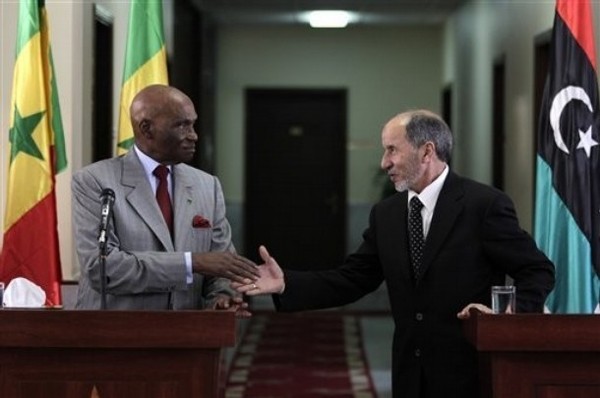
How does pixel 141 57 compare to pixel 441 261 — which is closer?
pixel 441 261

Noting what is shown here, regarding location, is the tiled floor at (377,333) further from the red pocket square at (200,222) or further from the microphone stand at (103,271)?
the microphone stand at (103,271)

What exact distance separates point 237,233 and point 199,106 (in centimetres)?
271

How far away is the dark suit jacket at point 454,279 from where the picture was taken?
3689mm

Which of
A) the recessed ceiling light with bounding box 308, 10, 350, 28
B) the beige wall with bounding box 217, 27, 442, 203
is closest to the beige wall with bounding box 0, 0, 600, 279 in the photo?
the beige wall with bounding box 217, 27, 442, 203

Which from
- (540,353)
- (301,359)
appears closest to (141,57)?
(540,353)

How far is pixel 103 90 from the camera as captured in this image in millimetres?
7055

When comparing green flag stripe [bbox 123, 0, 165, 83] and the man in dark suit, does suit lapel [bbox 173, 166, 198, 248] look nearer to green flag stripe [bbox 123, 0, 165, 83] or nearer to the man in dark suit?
the man in dark suit

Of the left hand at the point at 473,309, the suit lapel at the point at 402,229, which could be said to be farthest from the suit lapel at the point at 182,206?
the left hand at the point at 473,309

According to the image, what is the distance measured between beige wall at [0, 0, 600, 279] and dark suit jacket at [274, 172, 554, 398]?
13.2ft

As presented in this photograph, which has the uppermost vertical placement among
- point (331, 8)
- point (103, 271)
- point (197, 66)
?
point (331, 8)

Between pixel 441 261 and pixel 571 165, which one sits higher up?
pixel 571 165

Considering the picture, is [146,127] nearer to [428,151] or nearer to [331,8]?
[428,151]

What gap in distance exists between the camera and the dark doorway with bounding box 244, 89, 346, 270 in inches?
559

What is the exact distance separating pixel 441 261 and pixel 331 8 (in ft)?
27.9
